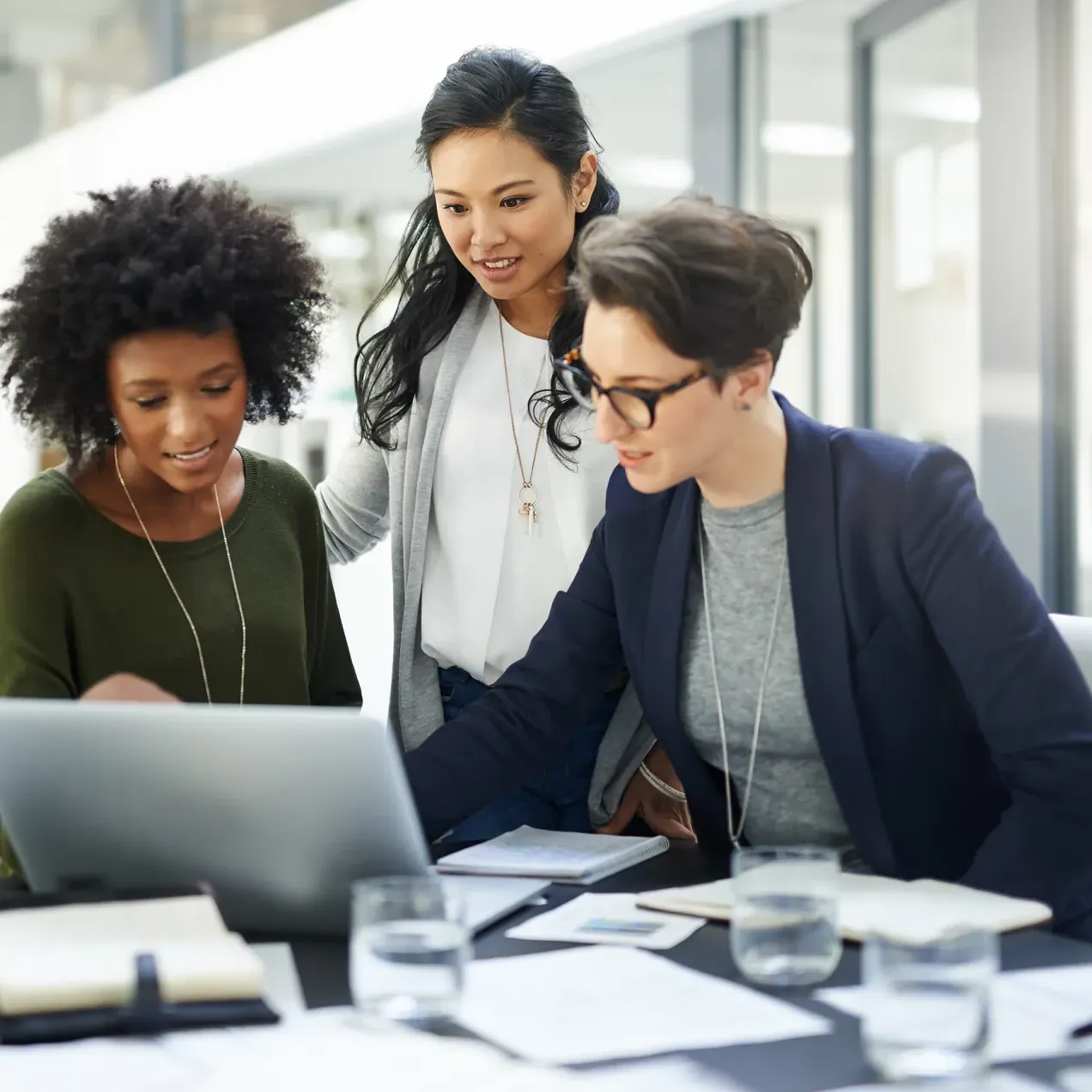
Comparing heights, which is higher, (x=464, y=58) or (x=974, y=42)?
(x=974, y=42)

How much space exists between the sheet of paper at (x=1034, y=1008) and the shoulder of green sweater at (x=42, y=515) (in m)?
1.02

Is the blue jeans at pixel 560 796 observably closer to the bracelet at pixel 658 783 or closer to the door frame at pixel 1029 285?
the bracelet at pixel 658 783

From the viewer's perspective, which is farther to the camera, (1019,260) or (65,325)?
(1019,260)

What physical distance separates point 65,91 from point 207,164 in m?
1.40

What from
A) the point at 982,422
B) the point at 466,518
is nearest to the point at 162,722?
the point at 466,518

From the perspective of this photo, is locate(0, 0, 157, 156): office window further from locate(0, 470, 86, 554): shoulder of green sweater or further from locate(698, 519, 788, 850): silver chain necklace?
locate(698, 519, 788, 850): silver chain necklace

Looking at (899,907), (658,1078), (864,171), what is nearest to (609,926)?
(899,907)

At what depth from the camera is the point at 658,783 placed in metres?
2.06

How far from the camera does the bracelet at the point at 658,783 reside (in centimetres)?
206

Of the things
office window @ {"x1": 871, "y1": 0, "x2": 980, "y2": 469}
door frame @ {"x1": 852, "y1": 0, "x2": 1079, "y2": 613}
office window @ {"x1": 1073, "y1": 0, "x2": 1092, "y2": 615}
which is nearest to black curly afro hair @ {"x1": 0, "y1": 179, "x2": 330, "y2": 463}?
door frame @ {"x1": 852, "y1": 0, "x2": 1079, "y2": 613}

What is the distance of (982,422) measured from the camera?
12.2ft

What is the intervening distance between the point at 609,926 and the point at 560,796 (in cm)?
74

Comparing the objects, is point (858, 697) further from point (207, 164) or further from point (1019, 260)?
point (207, 164)

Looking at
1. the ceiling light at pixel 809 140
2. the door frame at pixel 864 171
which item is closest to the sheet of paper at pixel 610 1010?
the door frame at pixel 864 171
